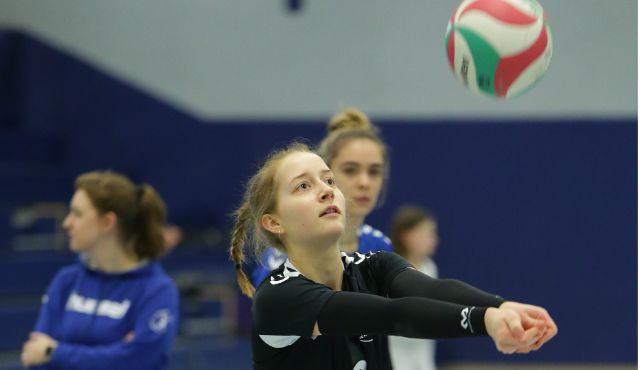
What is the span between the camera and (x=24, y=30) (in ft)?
35.1

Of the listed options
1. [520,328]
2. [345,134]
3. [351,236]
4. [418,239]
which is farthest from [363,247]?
[418,239]

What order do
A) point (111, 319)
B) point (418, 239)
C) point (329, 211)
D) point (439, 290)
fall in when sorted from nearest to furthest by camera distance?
point (439, 290)
point (329, 211)
point (111, 319)
point (418, 239)

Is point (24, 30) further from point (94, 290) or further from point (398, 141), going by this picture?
point (94, 290)

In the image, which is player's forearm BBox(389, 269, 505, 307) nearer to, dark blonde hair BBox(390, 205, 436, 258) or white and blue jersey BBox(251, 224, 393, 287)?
white and blue jersey BBox(251, 224, 393, 287)

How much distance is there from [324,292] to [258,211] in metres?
0.50

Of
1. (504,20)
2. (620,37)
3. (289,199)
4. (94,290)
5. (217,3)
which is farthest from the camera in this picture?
(217,3)

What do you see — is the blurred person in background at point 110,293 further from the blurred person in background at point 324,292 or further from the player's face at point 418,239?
the player's face at point 418,239

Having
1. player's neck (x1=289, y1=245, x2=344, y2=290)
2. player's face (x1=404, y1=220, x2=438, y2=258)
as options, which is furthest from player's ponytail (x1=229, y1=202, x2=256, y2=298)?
player's face (x1=404, y1=220, x2=438, y2=258)

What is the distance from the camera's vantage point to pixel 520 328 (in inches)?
91.5

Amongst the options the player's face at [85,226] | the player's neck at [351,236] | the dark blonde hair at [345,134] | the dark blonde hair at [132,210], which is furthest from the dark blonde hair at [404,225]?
the player's face at [85,226]

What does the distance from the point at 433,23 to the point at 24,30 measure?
4.32 meters

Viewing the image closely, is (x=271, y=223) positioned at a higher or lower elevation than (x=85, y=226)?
lower

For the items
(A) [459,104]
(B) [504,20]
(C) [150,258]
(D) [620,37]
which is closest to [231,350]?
(A) [459,104]

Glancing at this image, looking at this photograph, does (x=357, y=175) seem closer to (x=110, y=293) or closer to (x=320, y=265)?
(x=110, y=293)
